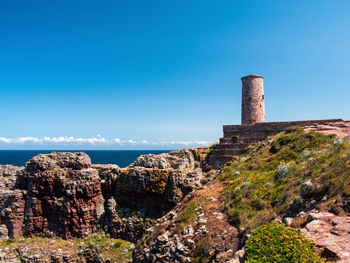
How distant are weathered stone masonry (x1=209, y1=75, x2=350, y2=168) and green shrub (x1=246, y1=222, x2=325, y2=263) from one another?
68.6 feet

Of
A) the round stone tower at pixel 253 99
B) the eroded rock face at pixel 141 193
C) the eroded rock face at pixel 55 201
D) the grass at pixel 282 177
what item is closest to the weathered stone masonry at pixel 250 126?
the round stone tower at pixel 253 99

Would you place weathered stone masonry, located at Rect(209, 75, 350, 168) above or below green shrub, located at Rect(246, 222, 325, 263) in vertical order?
above

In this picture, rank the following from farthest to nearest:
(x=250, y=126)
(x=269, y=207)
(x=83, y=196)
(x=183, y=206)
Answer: (x=250, y=126), (x=83, y=196), (x=183, y=206), (x=269, y=207)

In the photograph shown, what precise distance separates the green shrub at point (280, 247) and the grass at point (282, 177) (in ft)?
10.5

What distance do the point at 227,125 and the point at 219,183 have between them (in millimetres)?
13435

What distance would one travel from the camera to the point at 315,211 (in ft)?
28.3

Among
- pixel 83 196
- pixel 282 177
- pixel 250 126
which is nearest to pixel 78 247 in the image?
pixel 83 196

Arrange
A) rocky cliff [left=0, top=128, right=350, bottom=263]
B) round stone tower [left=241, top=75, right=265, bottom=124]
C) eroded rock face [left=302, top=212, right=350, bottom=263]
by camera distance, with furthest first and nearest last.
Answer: round stone tower [left=241, top=75, right=265, bottom=124], rocky cliff [left=0, top=128, right=350, bottom=263], eroded rock face [left=302, top=212, right=350, bottom=263]

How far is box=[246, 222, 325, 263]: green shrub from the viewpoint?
6355mm

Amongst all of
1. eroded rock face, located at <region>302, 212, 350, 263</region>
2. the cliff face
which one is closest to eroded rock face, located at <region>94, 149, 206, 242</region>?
the cliff face

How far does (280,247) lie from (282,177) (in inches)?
338

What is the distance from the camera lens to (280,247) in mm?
6719

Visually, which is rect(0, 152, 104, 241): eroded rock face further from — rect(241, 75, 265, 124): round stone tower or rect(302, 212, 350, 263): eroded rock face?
rect(302, 212, 350, 263): eroded rock face

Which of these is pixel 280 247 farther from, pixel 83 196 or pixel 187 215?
pixel 83 196
